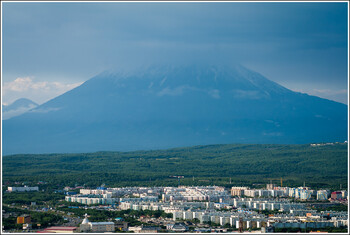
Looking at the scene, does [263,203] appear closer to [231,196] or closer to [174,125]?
[231,196]

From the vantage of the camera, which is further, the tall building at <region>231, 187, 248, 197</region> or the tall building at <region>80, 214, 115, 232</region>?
the tall building at <region>231, 187, 248, 197</region>

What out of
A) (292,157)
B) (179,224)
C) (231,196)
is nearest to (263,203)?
(231,196)

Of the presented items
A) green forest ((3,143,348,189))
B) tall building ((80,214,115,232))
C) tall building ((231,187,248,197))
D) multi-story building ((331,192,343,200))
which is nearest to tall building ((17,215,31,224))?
tall building ((80,214,115,232))

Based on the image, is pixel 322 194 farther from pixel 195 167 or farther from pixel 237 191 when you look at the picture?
pixel 195 167

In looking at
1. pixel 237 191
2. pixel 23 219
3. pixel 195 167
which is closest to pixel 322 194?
pixel 237 191

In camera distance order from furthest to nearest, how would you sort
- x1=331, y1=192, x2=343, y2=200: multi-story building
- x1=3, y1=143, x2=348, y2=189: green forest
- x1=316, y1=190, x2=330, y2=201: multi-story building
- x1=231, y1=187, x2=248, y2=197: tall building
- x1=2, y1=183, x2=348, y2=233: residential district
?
x1=3, y1=143, x2=348, y2=189: green forest, x1=231, y1=187, x2=248, y2=197: tall building, x1=316, y1=190, x2=330, y2=201: multi-story building, x1=331, y1=192, x2=343, y2=200: multi-story building, x1=2, y1=183, x2=348, y2=233: residential district

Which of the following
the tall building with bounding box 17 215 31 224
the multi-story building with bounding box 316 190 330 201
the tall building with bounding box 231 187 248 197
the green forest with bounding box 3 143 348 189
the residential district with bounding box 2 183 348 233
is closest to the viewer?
the residential district with bounding box 2 183 348 233

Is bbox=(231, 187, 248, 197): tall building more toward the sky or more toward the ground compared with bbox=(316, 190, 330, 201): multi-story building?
more toward the sky

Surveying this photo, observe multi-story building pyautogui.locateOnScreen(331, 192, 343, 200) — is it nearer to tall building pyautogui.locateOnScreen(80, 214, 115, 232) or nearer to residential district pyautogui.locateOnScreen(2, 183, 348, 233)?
residential district pyautogui.locateOnScreen(2, 183, 348, 233)
